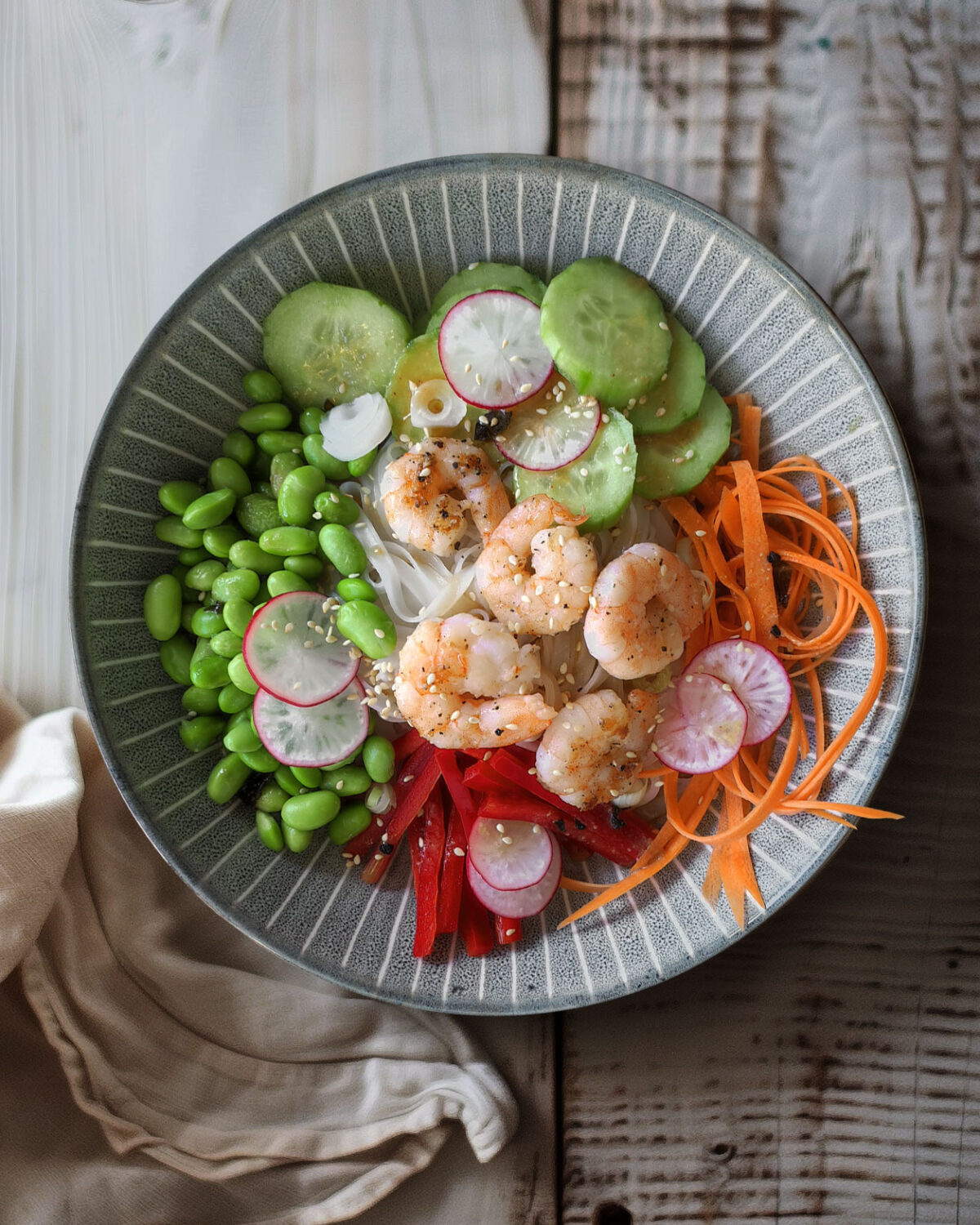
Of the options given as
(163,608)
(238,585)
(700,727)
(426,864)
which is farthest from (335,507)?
(700,727)

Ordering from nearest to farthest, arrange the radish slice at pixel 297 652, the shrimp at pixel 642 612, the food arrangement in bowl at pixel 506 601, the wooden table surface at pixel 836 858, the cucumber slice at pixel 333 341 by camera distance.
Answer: the shrimp at pixel 642 612 < the food arrangement in bowl at pixel 506 601 < the radish slice at pixel 297 652 < the cucumber slice at pixel 333 341 < the wooden table surface at pixel 836 858

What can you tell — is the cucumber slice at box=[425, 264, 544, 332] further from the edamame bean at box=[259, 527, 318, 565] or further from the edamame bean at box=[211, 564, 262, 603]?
the edamame bean at box=[211, 564, 262, 603]

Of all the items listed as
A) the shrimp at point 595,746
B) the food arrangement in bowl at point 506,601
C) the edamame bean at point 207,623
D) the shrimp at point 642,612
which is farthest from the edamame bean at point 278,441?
the shrimp at point 595,746

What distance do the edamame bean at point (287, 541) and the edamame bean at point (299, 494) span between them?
0.04 m

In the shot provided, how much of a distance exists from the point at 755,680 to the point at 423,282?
146cm

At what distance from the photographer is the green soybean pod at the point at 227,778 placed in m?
2.61

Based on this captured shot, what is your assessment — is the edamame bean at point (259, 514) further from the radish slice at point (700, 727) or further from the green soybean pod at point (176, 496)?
the radish slice at point (700, 727)

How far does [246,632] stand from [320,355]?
0.81 m

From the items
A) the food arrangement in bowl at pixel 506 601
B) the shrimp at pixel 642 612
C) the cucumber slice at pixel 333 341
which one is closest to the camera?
the shrimp at pixel 642 612

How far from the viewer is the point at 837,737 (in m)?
2.42

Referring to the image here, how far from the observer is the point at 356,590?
2.57 meters

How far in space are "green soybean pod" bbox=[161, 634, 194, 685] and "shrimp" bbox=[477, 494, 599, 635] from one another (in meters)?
0.88

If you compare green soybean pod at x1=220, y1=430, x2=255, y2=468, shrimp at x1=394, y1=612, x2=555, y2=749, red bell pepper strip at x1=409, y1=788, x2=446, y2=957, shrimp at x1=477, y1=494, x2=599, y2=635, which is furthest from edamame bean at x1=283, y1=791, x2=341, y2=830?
green soybean pod at x1=220, y1=430, x2=255, y2=468

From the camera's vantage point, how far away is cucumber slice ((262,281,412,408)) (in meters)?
2.61
